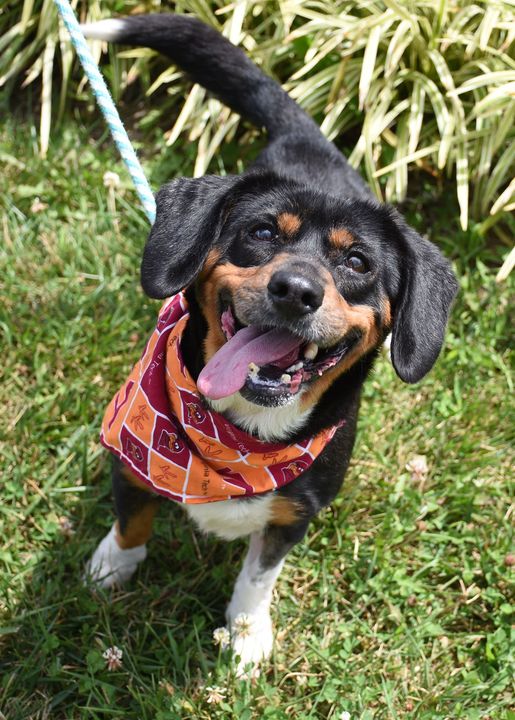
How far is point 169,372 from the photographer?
249 centimetres

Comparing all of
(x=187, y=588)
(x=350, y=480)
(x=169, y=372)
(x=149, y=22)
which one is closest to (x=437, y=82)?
(x=149, y=22)

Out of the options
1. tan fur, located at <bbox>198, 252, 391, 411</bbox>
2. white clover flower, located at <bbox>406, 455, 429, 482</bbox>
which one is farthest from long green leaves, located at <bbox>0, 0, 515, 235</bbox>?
tan fur, located at <bbox>198, 252, 391, 411</bbox>

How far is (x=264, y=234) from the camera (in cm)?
228

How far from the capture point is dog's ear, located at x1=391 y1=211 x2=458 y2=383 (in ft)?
7.54

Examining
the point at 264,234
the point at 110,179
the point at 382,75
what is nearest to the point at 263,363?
the point at 264,234

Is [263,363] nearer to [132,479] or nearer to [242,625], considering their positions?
[132,479]

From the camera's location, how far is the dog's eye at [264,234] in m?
2.28

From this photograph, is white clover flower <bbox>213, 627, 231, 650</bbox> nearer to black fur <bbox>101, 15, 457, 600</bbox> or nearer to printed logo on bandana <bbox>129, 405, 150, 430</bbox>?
black fur <bbox>101, 15, 457, 600</bbox>

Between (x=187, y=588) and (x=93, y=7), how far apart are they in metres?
3.23

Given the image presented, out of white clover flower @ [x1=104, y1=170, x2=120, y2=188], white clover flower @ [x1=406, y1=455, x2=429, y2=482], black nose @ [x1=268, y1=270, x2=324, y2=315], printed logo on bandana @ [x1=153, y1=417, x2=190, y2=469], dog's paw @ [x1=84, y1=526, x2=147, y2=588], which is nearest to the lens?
black nose @ [x1=268, y1=270, x2=324, y2=315]

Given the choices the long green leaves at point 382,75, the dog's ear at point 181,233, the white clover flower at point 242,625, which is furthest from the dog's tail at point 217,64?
the white clover flower at point 242,625

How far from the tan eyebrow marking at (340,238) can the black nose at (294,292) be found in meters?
0.27

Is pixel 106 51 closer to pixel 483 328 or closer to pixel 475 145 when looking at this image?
pixel 475 145

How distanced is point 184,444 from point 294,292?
738mm
